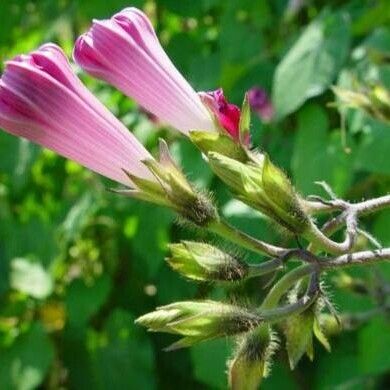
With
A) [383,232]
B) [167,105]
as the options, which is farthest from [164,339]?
[167,105]

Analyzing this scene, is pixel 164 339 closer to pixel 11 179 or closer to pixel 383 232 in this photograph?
pixel 11 179

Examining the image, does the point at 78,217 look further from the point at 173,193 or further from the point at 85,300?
the point at 173,193

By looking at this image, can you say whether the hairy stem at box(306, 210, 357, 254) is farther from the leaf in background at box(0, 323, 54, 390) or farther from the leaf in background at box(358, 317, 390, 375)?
the leaf in background at box(0, 323, 54, 390)

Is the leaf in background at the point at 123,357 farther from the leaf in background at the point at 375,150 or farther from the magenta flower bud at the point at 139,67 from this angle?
the magenta flower bud at the point at 139,67

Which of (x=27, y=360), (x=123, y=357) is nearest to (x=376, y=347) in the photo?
(x=123, y=357)

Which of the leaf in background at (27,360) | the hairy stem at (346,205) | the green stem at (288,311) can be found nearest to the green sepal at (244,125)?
the hairy stem at (346,205)
